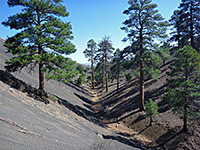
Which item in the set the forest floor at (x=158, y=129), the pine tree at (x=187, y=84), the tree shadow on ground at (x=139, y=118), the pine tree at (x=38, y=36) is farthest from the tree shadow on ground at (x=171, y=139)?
the pine tree at (x=38, y=36)

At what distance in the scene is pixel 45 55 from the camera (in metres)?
11.2

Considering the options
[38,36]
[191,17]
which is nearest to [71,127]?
[38,36]

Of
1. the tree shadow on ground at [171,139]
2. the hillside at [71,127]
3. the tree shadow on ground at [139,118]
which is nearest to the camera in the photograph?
the hillside at [71,127]

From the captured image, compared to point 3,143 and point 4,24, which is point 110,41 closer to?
point 4,24

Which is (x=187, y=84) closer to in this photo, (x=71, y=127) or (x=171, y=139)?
(x=171, y=139)

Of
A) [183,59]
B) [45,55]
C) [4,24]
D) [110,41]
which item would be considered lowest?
[45,55]

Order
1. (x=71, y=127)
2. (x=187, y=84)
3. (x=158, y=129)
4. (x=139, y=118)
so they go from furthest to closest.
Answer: (x=139, y=118), (x=158, y=129), (x=187, y=84), (x=71, y=127)

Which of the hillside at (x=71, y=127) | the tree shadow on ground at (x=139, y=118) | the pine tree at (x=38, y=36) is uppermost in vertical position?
the pine tree at (x=38, y=36)

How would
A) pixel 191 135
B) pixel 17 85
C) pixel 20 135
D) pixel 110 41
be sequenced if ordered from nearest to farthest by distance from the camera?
1. pixel 20 135
2. pixel 191 135
3. pixel 17 85
4. pixel 110 41

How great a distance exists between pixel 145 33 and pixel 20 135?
47.8 ft

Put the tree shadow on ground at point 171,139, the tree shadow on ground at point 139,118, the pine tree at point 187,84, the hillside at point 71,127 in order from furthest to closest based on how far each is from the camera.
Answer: the tree shadow on ground at point 139,118 < the tree shadow on ground at point 171,139 < the pine tree at point 187,84 < the hillside at point 71,127

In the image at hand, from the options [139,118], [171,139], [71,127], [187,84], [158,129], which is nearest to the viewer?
[71,127]

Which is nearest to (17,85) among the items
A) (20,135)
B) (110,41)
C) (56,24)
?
(56,24)

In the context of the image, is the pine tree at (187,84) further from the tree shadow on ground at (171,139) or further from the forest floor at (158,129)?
the forest floor at (158,129)
